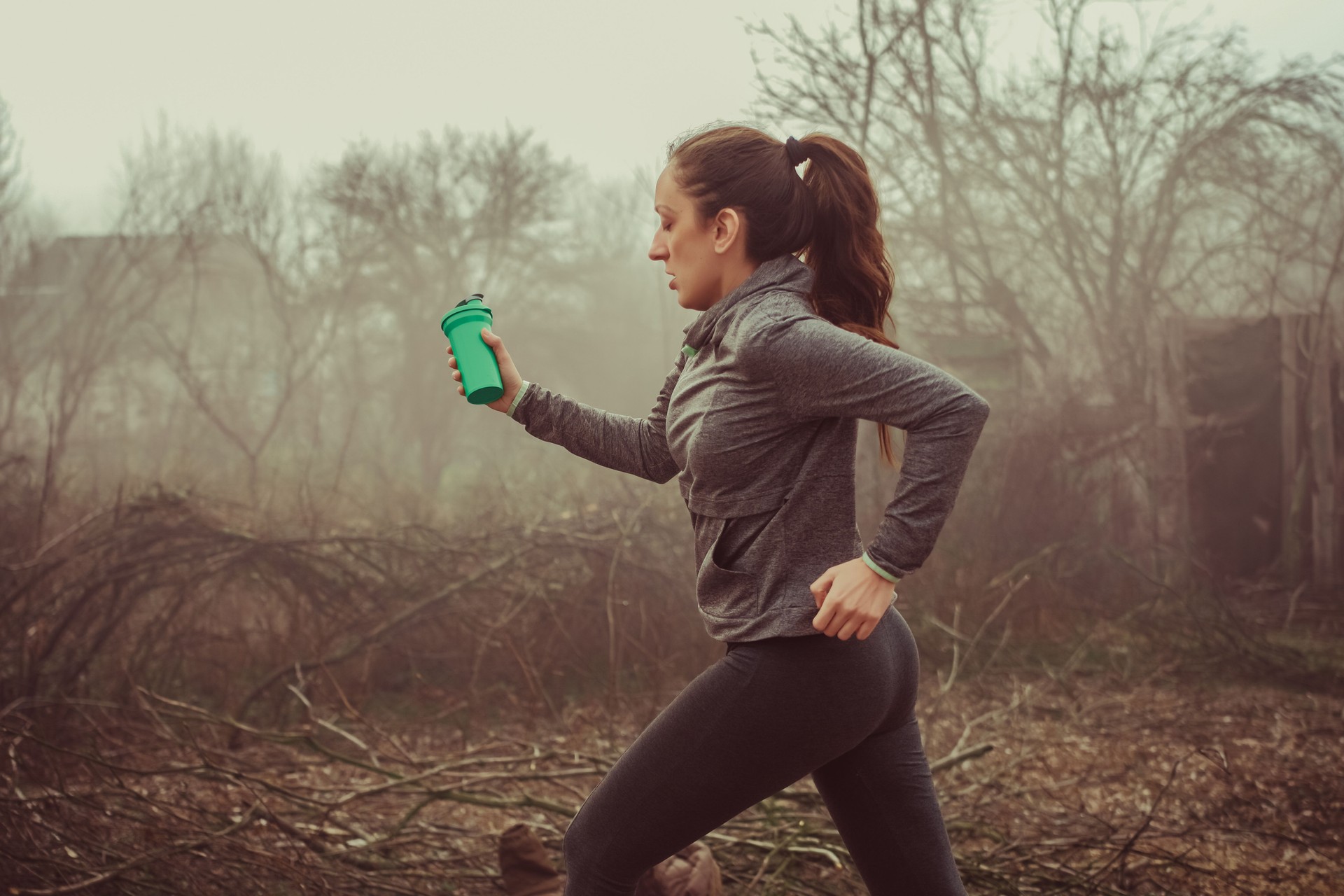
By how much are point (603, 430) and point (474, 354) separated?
0.27 metres

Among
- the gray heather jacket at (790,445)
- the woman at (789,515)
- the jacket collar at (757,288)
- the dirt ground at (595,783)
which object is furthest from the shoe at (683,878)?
the jacket collar at (757,288)

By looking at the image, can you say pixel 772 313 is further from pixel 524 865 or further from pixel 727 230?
pixel 524 865

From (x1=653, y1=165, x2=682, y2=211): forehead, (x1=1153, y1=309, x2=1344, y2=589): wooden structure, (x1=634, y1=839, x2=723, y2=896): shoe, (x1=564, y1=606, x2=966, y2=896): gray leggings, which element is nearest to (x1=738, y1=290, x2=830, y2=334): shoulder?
(x1=653, y1=165, x2=682, y2=211): forehead

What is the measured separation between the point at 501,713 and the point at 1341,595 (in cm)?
524

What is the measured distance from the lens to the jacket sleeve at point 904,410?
1.49 m

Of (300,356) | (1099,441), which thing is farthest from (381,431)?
(1099,441)

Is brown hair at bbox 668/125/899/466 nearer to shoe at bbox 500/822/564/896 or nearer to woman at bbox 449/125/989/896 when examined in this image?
woman at bbox 449/125/989/896

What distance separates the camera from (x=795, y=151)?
1789 millimetres

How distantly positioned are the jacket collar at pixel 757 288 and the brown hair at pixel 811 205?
0.05 meters

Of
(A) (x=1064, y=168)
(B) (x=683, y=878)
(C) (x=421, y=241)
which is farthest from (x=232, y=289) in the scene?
(B) (x=683, y=878)

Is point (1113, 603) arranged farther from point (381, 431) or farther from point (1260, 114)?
point (381, 431)

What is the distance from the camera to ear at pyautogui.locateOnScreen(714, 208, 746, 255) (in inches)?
67.8

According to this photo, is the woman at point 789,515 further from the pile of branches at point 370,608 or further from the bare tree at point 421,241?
the bare tree at point 421,241

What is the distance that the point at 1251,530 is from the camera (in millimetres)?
7238
